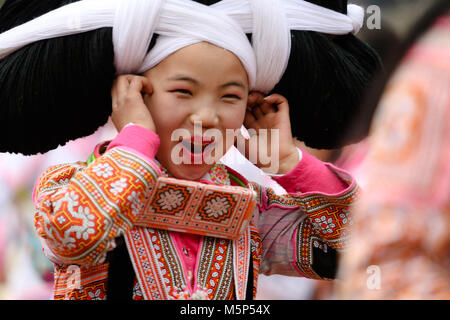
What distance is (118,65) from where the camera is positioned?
1085 millimetres

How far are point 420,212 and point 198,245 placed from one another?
398mm

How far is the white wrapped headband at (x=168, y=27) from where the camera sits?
3.43 ft

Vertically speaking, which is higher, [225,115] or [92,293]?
[225,115]

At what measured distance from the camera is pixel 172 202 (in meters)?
1.09

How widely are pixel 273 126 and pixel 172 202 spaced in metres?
0.27

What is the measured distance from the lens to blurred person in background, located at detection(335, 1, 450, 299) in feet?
3.11

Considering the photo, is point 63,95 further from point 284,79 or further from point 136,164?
point 284,79

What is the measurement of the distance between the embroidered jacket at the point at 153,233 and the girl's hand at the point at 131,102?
29mm

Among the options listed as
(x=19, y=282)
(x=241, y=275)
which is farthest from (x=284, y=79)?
(x=19, y=282)

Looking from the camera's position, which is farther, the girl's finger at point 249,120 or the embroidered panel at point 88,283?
the girl's finger at point 249,120
